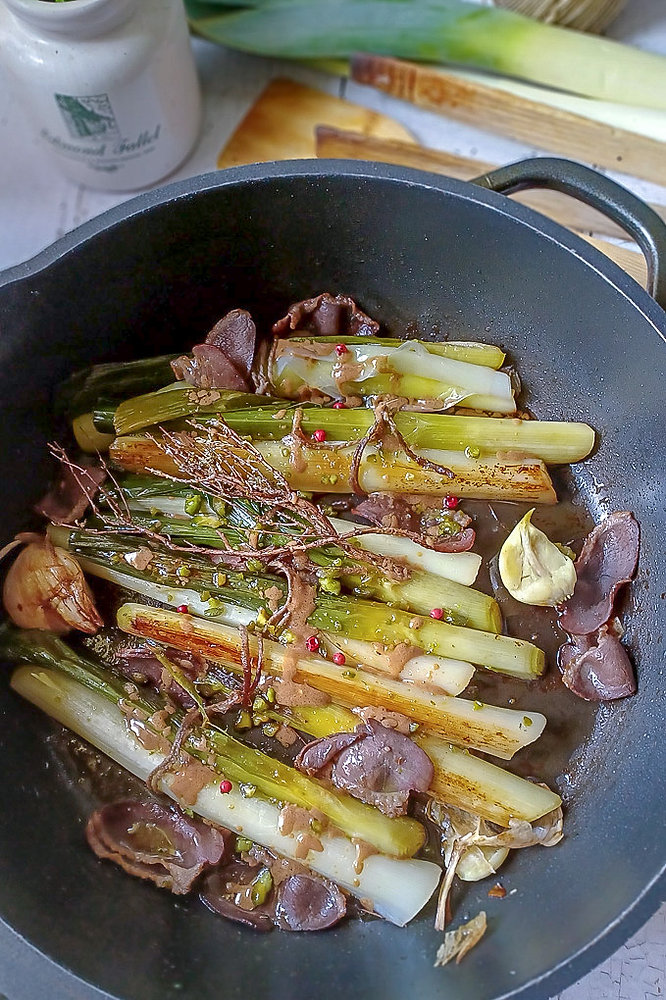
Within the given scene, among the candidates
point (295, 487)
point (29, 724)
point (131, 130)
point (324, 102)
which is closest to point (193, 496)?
point (295, 487)

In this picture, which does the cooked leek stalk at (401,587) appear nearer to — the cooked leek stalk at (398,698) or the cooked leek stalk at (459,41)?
the cooked leek stalk at (398,698)

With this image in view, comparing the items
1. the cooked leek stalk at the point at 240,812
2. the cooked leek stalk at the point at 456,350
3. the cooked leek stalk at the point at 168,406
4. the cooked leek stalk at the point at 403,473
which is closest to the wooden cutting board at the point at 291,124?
the cooked leek stalk at the point at 456,350

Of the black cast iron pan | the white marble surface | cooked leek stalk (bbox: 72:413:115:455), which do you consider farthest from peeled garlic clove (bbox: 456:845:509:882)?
the white marble surface

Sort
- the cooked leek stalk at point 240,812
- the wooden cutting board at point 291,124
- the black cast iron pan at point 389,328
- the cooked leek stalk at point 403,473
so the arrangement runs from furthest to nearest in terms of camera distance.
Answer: the wooden cutting board at point 291,124 → the cooked leek stalk at point 403,473 → the cooked leek stalk at point 240,812 → the black cast iron pan at point 389,328

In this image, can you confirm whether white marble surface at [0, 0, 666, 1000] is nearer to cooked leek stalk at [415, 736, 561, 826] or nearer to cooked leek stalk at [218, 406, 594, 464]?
cooked leek stalk at [218, 406, 594, 464]

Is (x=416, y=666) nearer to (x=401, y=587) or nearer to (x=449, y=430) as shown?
(x=401, y=587)
